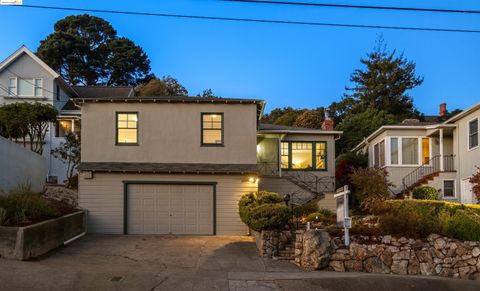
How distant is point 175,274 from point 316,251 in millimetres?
4123

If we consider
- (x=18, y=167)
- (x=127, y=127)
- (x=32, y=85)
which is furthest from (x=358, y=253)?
(x=32, y=85)

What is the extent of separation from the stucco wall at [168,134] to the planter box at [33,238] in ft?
15.2

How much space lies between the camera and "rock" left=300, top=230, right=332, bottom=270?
49.6 feet

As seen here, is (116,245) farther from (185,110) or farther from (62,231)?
(185,110)

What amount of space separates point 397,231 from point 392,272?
55.0 inches

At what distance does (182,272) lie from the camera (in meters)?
14.1

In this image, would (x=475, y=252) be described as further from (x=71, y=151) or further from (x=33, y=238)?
(x=71, y=151)

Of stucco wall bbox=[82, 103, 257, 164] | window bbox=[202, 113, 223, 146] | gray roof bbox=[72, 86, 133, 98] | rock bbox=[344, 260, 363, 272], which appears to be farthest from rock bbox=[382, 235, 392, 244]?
gray roof bbox=[72, 86, 133, 98]

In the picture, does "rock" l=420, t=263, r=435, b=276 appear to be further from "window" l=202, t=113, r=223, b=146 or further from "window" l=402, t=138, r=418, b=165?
"window" l=402, t=138, r=418, b=165

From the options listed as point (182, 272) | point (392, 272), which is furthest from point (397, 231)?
point (182, 272)

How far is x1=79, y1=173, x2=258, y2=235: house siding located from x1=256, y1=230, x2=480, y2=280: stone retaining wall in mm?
6567

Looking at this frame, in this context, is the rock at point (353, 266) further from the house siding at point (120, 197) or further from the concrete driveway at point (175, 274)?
the house siding at point (120, 197)

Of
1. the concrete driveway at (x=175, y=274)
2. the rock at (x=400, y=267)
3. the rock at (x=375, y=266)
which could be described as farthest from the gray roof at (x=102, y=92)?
the rock at (x=400, y=267)

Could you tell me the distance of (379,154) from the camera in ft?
97.9
